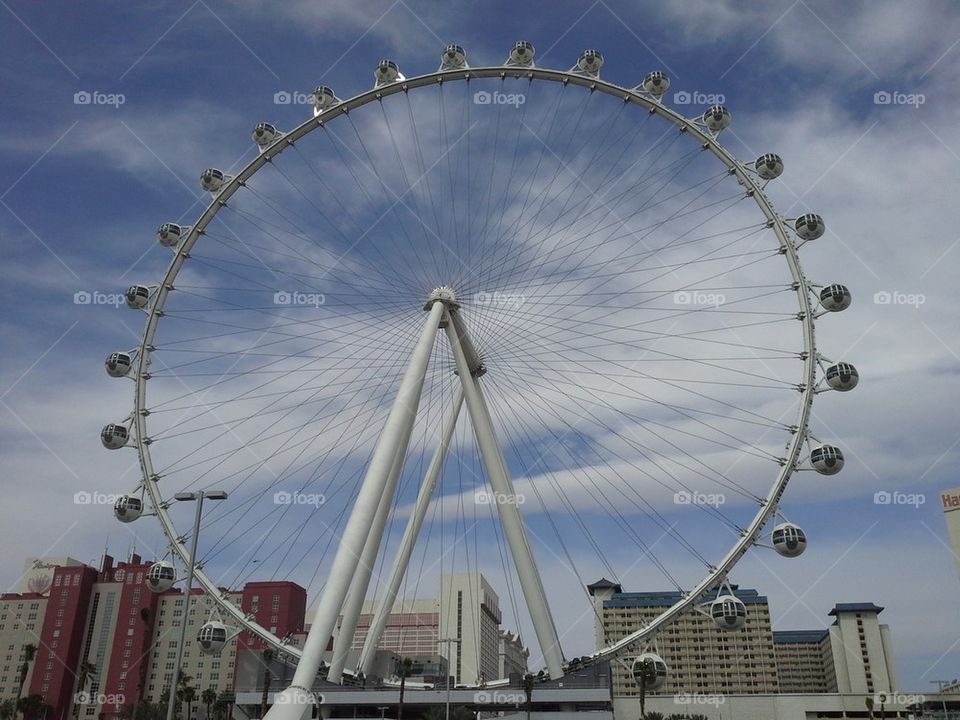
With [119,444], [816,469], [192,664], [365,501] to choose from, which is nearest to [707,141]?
[816,469]

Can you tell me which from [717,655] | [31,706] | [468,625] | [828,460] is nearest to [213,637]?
[828,460]

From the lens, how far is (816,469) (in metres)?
30.1

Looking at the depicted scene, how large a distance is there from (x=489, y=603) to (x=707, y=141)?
5043 inches

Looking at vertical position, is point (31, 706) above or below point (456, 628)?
below

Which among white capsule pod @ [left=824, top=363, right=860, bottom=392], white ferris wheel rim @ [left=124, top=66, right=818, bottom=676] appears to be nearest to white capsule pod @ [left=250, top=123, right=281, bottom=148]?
white ferris wheel rim @ [left=124, top=66, right=818, bottom=676]

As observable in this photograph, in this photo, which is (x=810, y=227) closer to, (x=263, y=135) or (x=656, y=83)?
(x=656, y=83)

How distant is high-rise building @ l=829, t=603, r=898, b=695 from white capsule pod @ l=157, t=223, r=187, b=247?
139206 mm

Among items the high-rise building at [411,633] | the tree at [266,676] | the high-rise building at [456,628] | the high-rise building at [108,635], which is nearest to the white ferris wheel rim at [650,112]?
the tree at [266,676]

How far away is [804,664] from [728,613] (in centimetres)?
16870

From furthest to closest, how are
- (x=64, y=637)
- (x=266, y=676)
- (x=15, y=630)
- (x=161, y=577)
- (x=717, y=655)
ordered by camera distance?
1. (x=717, y=655)
2. (x=15, y=630)
3. (x=64, y=637)
4. (x=266, y=676)
5. (x=161, y=577)

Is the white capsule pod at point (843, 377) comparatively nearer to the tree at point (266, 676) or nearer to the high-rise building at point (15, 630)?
the tree at point (266, 676)

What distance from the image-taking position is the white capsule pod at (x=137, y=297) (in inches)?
1415

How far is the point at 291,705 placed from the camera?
21938mm

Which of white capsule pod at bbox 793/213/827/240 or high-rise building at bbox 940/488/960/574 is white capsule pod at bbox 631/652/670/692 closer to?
white capsule pod at bbox 793/213/827/240
